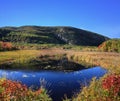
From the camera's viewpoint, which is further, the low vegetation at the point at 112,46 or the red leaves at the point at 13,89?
the low vegetation at the point at 112,46

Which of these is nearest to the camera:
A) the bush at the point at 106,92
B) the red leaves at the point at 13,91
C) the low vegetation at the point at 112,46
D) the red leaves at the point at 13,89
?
the red leaves at the point at 13,91

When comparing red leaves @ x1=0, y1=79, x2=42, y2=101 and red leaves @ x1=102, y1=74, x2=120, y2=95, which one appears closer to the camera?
red leaves @ x1=0, y1=79, x2=42, y2=101

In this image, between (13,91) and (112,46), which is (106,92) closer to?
(13,91)

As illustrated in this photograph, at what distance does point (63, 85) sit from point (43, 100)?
21.4 m

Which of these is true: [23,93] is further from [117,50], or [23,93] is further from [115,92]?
[117,50]

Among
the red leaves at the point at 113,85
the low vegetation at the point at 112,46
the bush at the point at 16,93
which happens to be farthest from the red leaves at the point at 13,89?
the low vegetation at the point at 112,46

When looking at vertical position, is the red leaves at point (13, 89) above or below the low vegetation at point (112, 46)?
below

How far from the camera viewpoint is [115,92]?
23.3 m

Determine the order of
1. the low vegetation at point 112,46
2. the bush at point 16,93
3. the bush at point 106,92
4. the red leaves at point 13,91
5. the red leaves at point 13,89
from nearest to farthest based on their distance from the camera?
the red leaves at point 13,91
the bush at point 16,93
the red leaves at point 13,89
the bush at point 106,92
the low vegetation at point 112,46

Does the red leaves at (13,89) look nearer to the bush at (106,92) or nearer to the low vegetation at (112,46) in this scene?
the bush at (106,92)

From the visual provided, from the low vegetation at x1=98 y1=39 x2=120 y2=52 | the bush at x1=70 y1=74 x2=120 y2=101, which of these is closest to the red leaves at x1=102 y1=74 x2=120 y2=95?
the bush at x1=70 y1=74 x2=120 y2=101

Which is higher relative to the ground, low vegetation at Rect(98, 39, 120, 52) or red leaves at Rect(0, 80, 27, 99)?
low vegetation at Rect(98, 39, 120, 52)

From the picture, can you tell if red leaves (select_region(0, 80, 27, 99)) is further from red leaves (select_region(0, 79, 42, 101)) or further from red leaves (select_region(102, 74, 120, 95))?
red leaves (select_region(102, 74, 120, 95))

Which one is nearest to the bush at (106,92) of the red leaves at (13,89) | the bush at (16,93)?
the bush at (16,93)
